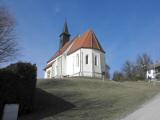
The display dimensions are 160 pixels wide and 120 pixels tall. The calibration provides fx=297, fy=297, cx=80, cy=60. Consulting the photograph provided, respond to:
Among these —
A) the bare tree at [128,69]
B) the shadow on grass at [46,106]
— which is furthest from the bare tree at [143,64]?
the shadow on grass at [46,106]

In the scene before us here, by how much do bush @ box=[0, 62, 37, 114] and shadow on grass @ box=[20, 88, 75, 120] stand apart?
95 cm

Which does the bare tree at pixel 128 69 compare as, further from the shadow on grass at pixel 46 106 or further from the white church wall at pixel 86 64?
the shadow on grass at pixel 46 106

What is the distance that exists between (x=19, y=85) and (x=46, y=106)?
327cm

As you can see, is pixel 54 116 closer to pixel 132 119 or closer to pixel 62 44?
pixel 132 119

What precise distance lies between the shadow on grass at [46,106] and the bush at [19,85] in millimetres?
952

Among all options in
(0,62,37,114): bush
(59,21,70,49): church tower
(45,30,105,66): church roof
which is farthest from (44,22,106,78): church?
(0,62,37,114): bush

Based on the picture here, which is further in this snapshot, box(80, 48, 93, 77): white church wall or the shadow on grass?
box(80, 48, 93, 77): white church wall

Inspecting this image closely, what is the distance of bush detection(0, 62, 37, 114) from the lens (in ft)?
57.4

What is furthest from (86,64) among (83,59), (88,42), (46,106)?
(46,106)

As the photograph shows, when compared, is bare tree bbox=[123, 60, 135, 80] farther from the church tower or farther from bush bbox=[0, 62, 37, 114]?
bush bbox=[0, 62, 37, 114]

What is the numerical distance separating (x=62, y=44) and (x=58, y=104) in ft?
172

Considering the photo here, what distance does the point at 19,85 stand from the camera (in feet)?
60.5

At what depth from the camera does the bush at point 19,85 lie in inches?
688

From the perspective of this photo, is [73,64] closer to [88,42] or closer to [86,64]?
[86,64]
